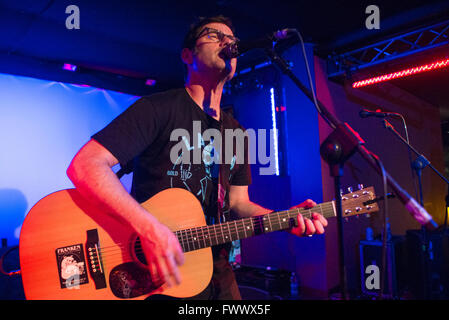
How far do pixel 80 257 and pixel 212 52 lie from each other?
5.11 ft

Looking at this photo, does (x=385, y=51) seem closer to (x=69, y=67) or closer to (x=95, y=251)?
(x=95, y=251)

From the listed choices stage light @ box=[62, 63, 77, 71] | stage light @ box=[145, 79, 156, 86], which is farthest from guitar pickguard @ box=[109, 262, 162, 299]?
stage light @ box=[145, 79, 156, 86]

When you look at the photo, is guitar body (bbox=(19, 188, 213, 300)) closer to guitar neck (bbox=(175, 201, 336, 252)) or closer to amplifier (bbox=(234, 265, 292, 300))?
guitar neck (bbox=(175, 201, 336, 252))

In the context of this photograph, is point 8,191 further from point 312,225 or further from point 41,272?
point 312,225

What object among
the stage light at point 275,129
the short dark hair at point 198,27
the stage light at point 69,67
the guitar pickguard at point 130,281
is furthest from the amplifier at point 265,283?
the stage light at point 69,67

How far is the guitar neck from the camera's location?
5.76 feet

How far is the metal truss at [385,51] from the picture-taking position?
482 cm

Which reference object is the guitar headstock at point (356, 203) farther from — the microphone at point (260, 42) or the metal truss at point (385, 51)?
the metal truss at point (385, 51)

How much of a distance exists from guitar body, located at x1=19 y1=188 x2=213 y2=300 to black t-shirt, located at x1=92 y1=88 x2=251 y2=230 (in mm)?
338

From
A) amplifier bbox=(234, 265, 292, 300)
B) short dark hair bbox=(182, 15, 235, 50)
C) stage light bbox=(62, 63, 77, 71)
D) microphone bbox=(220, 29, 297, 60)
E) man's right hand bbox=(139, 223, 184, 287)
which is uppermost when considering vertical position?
stage light bbox=(62, 63, 77, 71)

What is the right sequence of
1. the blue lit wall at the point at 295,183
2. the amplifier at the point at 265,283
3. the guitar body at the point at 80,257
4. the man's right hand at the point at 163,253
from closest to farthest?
the man's right hand at the point at 163,253 → the guitar body at the point at 80,257 → the amplifier at the point at 265,283 → the blue lit wall at the point at 295,183

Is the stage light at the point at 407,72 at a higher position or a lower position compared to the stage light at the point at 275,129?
higher

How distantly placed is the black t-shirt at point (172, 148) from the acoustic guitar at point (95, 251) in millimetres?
191
